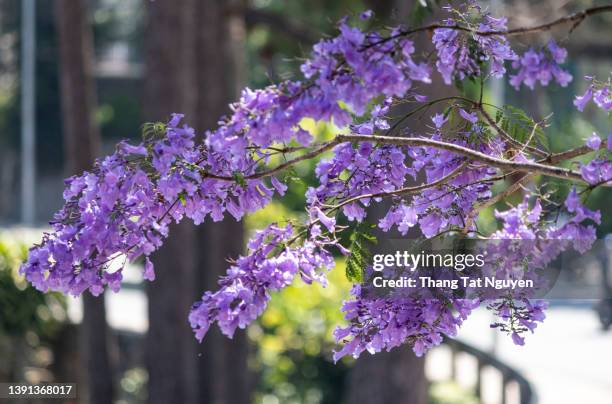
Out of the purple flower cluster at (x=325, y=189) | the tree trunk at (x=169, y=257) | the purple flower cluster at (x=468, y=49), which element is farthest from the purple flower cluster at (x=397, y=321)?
the tree trunk at (x=169, y=257)

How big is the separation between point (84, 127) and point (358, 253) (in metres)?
6.74

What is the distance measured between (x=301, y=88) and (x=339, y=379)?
719 centimetres

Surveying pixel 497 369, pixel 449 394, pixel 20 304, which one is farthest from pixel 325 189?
pixel 20 304

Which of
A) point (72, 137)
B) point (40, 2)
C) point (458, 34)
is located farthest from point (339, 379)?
point (40, 2)

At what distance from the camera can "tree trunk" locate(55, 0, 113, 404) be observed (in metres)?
9.38

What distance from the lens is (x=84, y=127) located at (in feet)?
30.9

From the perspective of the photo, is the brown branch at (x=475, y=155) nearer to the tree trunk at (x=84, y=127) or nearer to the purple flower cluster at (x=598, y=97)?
the purple flower cluster at (x=598, y=97)

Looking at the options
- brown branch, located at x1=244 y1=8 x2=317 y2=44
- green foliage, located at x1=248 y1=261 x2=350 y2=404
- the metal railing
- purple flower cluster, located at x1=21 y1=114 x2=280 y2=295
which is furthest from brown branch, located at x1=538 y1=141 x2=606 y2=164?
brown branch, located at x1=244 y1=8 x2=317 y2=44

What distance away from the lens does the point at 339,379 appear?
9.48 meters

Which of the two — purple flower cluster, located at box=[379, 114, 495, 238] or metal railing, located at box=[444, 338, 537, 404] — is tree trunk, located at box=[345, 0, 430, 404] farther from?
purple flower cluster, located at box=[379, 114, 495, 238]

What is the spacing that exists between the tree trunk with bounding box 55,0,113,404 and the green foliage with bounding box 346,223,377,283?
6471mm

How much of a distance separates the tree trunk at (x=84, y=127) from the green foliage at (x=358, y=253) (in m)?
6.47

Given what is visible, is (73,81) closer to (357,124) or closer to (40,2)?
(357,124)

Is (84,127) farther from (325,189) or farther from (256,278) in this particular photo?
(256,278)
